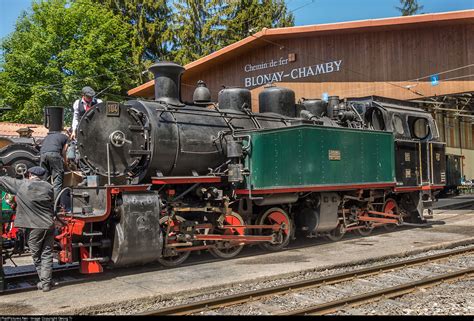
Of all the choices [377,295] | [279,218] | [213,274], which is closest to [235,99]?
[279,218]

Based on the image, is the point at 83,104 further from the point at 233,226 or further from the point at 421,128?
the point at 421,128

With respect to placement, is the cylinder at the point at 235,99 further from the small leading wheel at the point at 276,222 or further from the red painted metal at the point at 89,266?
the red painted metal at the point at 89,266

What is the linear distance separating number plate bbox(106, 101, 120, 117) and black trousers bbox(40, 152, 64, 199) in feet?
3.30

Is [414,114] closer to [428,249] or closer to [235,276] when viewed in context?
[428,249]

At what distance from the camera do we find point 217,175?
25.8ft

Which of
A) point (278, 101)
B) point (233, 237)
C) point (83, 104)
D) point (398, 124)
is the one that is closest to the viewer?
point (83, 104)

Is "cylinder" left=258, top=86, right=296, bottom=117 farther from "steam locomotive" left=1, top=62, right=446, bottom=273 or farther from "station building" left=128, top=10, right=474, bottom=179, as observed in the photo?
"station building" left=128, top=10, right=474, bottom=179

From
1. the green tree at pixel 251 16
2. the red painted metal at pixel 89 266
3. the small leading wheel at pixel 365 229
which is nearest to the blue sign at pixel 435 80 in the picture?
the small leading wheel at pixel 365 229

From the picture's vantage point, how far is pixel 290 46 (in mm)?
18516

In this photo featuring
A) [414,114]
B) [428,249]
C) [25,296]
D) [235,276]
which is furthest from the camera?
[414,114]

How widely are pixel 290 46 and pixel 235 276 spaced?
1363 centimetres

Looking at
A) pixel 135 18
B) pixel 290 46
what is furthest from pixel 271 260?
pixel 135 18

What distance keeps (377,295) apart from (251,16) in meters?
26.1

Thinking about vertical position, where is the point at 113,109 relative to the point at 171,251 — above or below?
A: above
